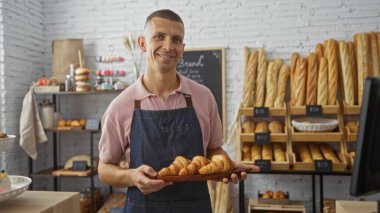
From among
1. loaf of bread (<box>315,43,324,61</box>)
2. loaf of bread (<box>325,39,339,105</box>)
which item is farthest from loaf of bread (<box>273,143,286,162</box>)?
loaf of bread (<box>315,43,324,61</box>)

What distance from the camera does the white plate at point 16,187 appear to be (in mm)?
1500

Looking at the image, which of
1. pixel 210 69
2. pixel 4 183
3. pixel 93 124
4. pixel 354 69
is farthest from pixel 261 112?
pixel 4 183

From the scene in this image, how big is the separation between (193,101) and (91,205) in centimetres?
266

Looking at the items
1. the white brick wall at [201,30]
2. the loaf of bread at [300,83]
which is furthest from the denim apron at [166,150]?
the white brick wall at [201,30]

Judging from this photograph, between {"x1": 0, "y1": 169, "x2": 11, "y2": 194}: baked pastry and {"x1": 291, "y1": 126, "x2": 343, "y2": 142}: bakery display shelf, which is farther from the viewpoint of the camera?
{"x1": 291, "y1": 126, "x2": 343, "y2": 142}: bakery display shelf

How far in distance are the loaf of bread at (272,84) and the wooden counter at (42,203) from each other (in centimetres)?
235

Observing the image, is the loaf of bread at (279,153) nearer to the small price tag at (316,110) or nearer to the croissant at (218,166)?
the small price tag at (316,110)

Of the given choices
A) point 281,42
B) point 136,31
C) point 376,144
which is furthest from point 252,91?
point 376,144

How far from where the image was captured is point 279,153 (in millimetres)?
3426

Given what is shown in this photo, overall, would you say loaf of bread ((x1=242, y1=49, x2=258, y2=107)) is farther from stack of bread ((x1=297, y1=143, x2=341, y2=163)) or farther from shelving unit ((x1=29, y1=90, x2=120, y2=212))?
shelving unit ((x1=29, y1=90, x2=120, y2=212))

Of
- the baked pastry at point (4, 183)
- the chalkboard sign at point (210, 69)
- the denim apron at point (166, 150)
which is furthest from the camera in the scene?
the chalkboard sign at point (210, 69)

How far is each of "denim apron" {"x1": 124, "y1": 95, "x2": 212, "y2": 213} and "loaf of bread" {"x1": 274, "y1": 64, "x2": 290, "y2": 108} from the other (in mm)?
2055

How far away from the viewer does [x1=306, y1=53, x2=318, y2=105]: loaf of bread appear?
347cm

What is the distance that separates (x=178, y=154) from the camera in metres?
1.67
